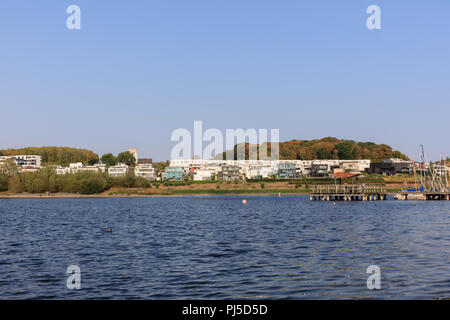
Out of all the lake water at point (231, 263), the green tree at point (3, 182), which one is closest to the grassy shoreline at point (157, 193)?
the green tree at point (3, 182)

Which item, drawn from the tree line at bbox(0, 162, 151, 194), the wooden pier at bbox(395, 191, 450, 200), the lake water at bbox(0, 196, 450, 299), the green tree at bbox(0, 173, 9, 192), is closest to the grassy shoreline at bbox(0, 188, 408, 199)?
the tree line at bbox(0, 162, 151, 194)

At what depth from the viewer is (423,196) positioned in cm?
10931

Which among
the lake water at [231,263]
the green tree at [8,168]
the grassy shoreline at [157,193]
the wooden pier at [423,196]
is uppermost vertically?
the green tree at [8,168]

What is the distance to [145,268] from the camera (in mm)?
25109

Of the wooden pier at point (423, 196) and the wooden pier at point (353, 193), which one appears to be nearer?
the wooden pier at point (353, 193)

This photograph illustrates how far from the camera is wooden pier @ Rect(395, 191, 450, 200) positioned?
107938 mm

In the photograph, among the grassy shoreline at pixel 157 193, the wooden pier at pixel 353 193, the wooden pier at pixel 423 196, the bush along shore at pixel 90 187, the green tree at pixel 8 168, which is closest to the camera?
the wooden pier at pixel 353 193

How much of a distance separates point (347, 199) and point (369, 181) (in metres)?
87.7

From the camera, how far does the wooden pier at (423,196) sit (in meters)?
108

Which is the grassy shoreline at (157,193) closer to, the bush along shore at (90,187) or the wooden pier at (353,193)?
the bush along shore at (90,187)

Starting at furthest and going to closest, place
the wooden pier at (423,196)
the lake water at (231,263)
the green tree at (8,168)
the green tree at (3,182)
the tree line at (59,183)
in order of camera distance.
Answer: the green tree at (8,168) → the green tree at (3,182) → the tree line at (59,183) → the wooden pier at (423,196) → the lake water at (231,263)

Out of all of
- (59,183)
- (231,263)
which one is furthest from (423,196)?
(59,183)
